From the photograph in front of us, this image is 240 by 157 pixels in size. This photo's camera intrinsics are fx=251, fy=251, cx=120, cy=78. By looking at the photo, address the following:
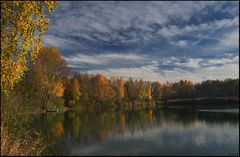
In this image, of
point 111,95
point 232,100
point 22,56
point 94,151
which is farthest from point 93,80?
point 22,56

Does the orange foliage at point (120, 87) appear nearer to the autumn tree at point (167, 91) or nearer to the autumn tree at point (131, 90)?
the autumn tree at point (131, 90)

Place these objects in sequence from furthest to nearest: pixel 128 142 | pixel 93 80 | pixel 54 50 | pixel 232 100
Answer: pixel 232 100, pixel 93 80, pixel 54 50, pixel 128 142

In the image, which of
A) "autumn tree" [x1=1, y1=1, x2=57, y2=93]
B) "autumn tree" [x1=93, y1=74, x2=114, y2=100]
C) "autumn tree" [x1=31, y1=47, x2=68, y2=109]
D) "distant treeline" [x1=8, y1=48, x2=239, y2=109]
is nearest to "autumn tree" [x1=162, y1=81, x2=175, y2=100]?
"distant treeline" [x1=8, y1=48, x2=239, y2=109]

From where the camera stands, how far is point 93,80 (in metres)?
94.9

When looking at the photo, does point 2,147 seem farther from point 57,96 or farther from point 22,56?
point 57,96

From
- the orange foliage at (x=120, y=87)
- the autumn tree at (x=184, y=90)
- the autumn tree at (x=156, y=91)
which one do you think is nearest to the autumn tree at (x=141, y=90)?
the orange foliage at (x=120, y=87)

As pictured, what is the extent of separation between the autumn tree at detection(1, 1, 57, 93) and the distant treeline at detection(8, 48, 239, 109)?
939 centimetres

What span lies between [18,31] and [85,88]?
3041 inches

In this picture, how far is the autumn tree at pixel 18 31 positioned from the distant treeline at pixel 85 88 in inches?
370

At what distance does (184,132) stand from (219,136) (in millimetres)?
4218

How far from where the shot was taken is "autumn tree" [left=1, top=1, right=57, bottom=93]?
911cm

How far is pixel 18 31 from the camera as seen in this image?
9414 mm

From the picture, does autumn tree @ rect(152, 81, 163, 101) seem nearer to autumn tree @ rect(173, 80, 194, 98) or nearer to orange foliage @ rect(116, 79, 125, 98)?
autumn tree @ rect(173, 80, 194, 98)

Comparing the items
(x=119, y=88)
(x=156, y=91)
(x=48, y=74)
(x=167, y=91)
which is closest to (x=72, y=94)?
(x=48, y=74)
